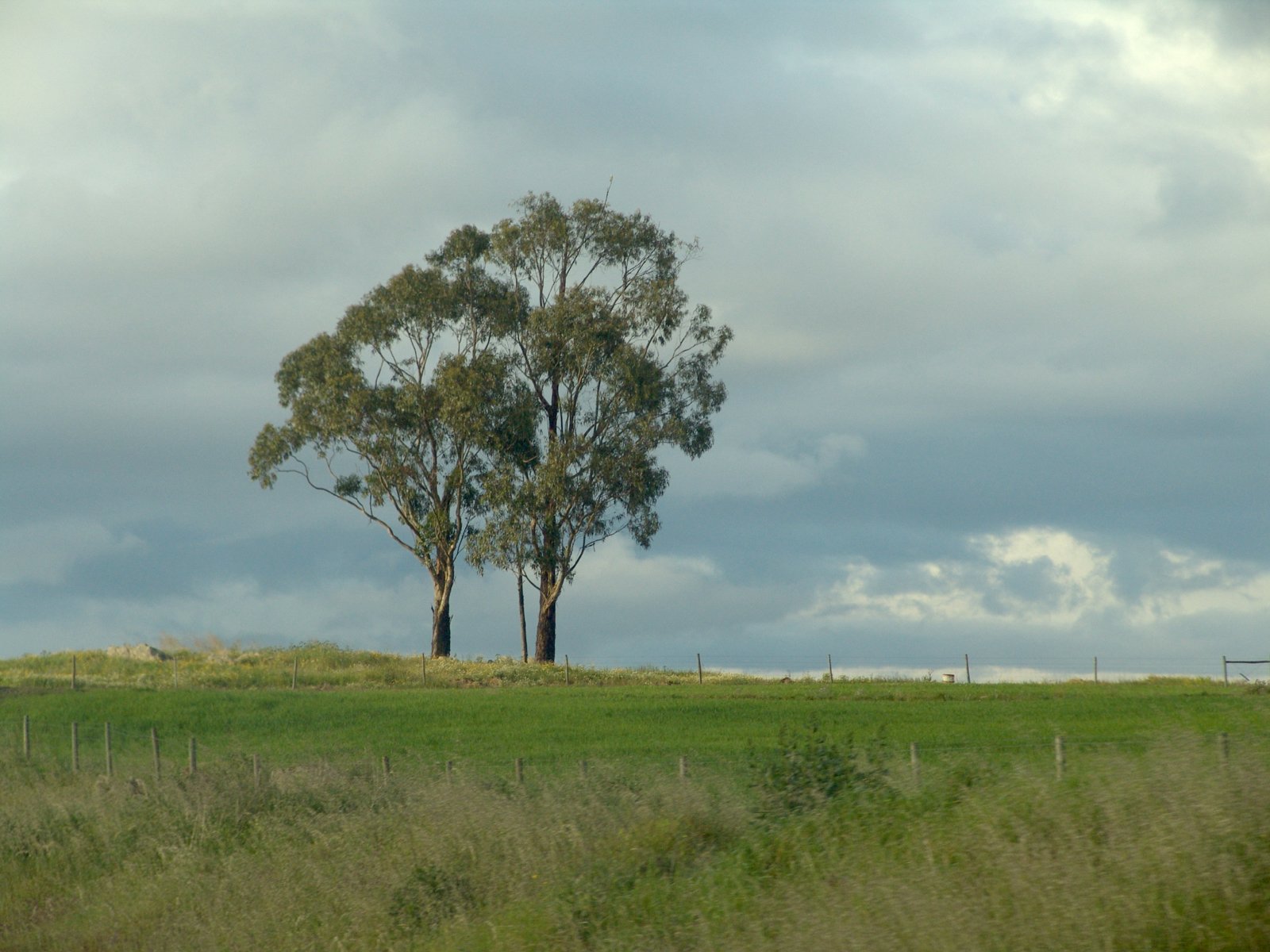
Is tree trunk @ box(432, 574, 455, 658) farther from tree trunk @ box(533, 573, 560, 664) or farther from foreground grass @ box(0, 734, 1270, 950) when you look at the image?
foreground grass @ box(0, 734, 1270, 950)

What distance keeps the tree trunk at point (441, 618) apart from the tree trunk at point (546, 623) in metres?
4.00

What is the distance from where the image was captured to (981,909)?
20.8 ft

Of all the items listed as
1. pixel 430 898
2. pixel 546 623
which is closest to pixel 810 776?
pixel 430 898

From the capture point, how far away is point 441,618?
49.7m

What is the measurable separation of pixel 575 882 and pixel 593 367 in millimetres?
Answer: 39020

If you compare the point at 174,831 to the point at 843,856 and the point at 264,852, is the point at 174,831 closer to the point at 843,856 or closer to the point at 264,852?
the point at 264,852

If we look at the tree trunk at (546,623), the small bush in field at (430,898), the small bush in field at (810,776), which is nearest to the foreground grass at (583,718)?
the tree trunk at (546,623)

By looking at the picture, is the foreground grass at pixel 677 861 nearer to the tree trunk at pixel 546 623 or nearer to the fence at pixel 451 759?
Answer: the fence at pixel 451 759

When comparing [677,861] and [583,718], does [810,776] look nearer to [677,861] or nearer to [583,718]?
[677,861]

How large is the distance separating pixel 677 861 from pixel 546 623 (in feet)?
127

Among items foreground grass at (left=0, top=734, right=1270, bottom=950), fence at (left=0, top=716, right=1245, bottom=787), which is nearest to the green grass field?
foreground grass at (left=0, top=734, right=1270, bottom=950)

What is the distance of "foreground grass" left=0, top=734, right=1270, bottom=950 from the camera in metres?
6.20

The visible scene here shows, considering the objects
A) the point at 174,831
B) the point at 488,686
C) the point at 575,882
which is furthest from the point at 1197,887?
the point at 488,686

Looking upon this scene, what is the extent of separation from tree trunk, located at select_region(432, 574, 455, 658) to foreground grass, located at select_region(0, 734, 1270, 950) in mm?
32505
